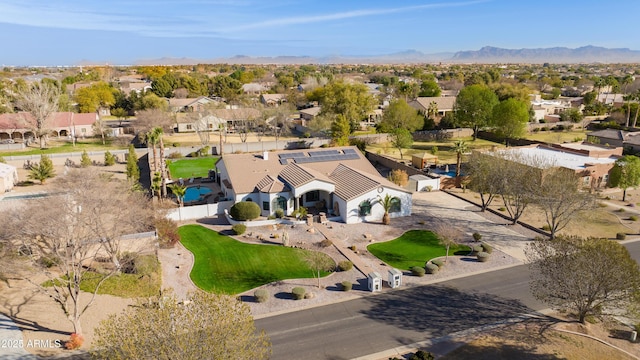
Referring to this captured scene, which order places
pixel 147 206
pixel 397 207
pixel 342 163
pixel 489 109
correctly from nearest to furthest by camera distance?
pixel 147 206
pixel 397 207
pixel 342 163
pixel 489 109

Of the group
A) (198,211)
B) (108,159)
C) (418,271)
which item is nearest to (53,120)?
(108,159)

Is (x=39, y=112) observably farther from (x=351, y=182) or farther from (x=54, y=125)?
(x=351, y=182)

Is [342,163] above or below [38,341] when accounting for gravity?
above

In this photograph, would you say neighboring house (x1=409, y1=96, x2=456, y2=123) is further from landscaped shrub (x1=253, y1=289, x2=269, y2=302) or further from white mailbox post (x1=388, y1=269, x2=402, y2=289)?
landscaped shrub (x1=253, y1=289, x2=269, y2=302)

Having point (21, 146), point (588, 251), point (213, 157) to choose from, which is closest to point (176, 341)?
point (588, 251)

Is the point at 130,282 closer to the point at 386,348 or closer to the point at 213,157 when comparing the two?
the point at 386,348

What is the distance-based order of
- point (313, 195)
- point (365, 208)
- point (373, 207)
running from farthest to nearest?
point (313, 195) < point (373, 207) < point (365, 208)

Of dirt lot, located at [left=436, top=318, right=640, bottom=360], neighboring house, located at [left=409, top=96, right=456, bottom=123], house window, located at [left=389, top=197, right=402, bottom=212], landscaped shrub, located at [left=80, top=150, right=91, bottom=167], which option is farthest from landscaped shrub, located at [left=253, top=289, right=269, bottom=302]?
neighboring house, located at [left=409, top=96, right=456, bottom=123]
